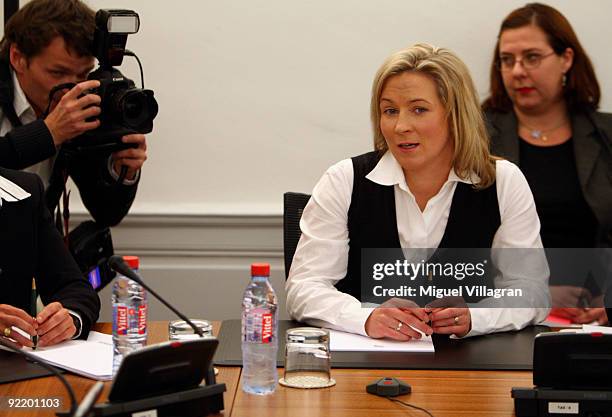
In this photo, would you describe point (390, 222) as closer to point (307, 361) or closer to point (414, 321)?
point (414, 321)

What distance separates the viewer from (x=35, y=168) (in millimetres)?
3070

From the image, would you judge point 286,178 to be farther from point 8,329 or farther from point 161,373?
point 161,373

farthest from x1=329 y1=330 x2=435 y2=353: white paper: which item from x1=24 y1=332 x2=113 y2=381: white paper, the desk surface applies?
x1=24 y1=332 x2=113 y2=381: white paper

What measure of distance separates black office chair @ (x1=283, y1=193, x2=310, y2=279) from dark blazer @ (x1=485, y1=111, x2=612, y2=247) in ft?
3.30

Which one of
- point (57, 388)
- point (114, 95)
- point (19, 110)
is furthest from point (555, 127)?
point (57, 388)

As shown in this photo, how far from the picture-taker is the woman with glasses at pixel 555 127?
332cm

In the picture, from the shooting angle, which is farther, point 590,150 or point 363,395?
point 590,150

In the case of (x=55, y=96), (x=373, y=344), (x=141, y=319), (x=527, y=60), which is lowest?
(x=373, y=344)

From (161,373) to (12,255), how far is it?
899mm

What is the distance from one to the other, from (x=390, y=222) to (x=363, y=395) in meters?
0.84

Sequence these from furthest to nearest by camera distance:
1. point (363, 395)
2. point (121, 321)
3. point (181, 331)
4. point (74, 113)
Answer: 1. point (74, 113)
2. point (181, 331)
3. point (121, 321)
4. point (363, 395)

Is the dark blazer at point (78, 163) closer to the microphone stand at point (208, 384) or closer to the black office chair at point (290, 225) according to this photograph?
the black office chair at point (290, 225)

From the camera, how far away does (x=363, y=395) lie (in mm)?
1771

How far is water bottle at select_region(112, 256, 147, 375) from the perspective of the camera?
1868 millimetres
